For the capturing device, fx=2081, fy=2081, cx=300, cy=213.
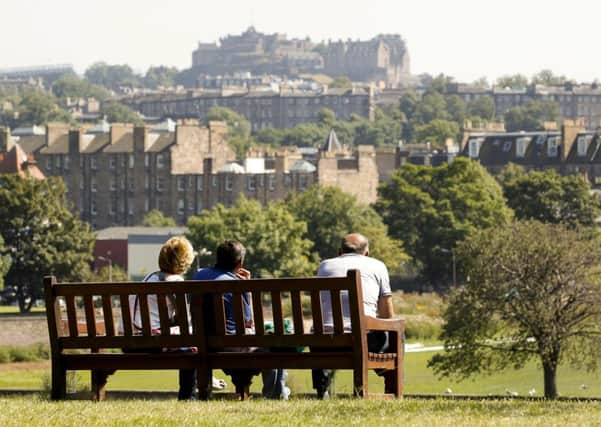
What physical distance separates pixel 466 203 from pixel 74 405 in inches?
3834

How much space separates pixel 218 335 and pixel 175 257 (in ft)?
2.84

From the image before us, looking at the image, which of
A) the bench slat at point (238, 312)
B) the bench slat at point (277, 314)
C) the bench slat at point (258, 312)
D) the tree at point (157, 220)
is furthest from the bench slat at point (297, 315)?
the tree at point (157, 220)

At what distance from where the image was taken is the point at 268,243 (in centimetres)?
9888

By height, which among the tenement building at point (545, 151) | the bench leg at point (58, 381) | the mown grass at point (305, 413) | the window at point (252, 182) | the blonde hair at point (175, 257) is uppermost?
the blonde hair at point (175, 257)

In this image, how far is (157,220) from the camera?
14250 cm

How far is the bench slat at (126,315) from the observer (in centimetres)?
1675

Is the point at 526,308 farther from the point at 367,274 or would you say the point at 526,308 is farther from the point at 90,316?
the point at 90,316

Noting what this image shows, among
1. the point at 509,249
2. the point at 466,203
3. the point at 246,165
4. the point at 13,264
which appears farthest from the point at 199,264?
the point at 246,165

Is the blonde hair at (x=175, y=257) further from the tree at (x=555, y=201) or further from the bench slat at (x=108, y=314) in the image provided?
the tree at (x=555, y=201)

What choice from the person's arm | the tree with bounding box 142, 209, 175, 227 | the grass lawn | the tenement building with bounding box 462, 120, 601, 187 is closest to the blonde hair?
the person's arm

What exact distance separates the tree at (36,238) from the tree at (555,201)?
3235cm

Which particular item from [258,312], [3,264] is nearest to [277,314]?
[258,312]

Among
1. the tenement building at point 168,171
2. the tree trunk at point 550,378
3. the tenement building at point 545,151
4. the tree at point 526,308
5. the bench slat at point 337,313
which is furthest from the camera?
the tenement building at point 545,151

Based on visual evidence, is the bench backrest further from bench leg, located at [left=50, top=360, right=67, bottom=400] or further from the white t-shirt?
the white t-shirt
